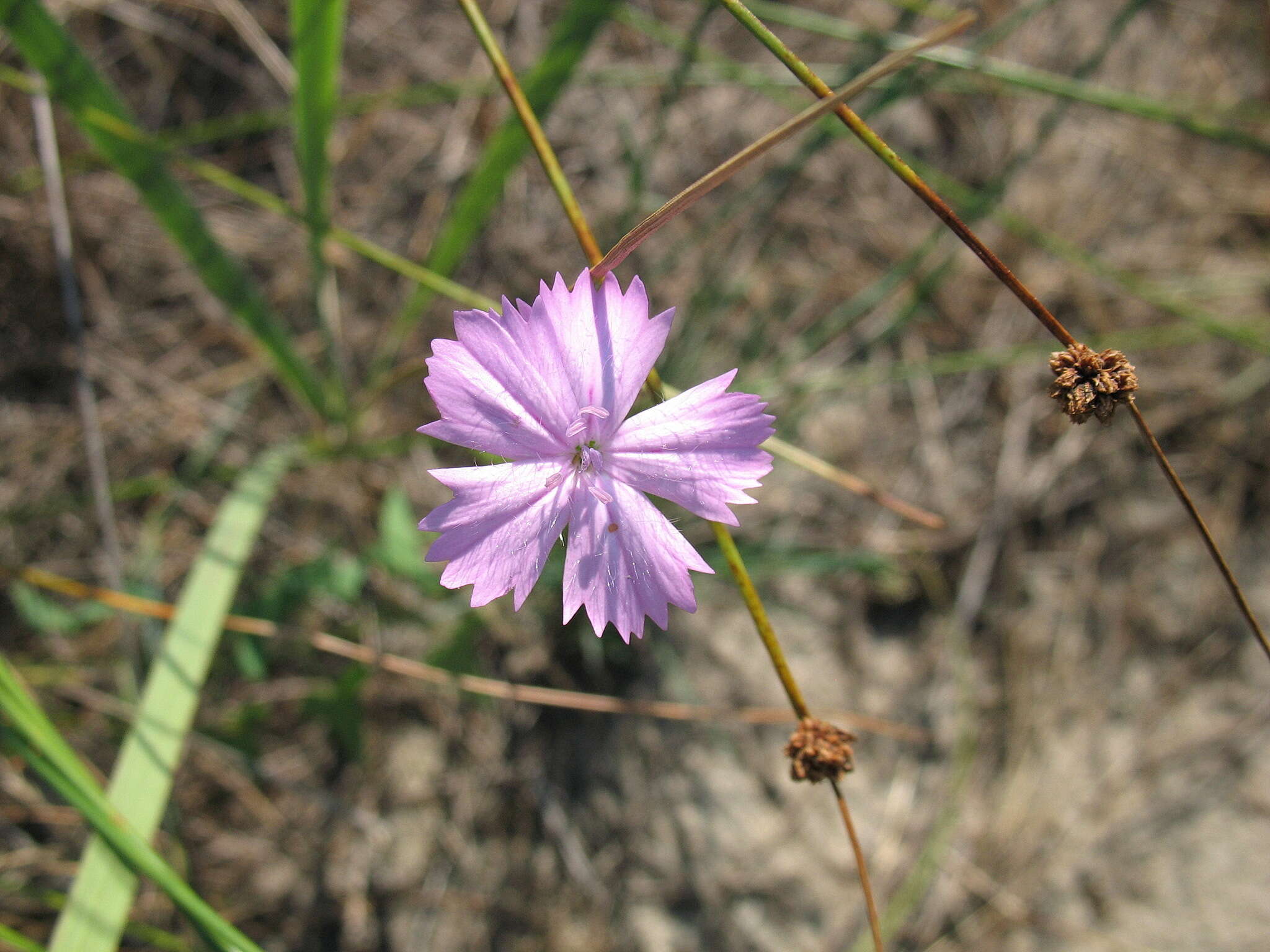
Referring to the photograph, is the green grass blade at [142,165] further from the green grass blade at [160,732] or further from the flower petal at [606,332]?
the flower petal at [606,332]

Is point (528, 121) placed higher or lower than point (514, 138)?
lower

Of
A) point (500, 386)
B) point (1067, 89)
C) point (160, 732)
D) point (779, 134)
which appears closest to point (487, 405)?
point (500, 386)

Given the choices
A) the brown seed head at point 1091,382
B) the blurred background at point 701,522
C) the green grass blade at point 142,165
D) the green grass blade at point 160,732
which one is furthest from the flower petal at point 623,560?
the green grass blade at point 142,165

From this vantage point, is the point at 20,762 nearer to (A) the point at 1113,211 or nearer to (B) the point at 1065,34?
(A) the point at 1113,211

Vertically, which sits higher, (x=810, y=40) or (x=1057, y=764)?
(x=810, y=40)

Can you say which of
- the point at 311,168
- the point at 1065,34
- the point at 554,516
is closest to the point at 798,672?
the point at 554,516

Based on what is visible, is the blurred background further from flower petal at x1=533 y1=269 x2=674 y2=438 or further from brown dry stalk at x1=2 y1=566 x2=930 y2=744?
flower petal at x1=533 y1=269 x2=674 y2=438

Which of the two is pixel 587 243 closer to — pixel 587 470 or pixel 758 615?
pixel 587 470
